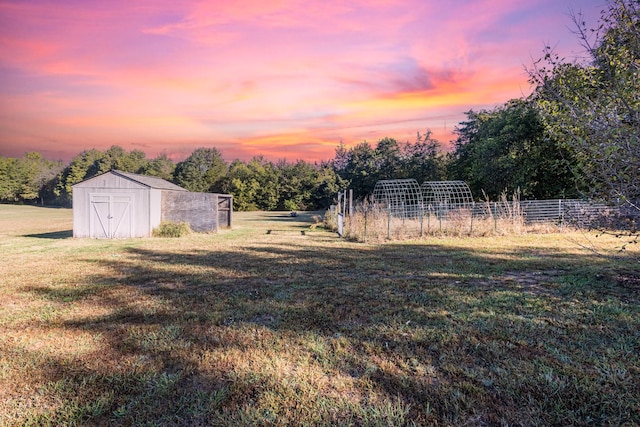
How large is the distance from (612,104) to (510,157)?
16.9m

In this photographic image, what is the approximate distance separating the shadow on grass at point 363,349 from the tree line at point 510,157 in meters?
1.79

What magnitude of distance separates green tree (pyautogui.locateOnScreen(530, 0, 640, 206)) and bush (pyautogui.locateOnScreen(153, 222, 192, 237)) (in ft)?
45.5

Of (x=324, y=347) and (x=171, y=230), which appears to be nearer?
(x=324, y=347)

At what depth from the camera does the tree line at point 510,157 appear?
410 centimetres

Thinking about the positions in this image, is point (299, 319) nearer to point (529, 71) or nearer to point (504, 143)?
point (529, 71)

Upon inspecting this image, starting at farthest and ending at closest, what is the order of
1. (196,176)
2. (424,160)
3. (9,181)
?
(9,181), (196,176), (424,160)

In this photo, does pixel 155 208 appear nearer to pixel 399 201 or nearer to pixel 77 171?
pixel 399 201

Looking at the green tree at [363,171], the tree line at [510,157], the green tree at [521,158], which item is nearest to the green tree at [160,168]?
the tree line at [510,157]

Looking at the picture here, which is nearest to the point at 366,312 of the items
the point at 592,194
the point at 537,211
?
the point at 592,194

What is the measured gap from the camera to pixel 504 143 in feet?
66.7

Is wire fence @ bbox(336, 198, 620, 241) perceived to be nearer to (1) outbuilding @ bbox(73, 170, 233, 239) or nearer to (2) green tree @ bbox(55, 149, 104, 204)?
(1) outbuilding @ bbox(73, 170, 233, 239)

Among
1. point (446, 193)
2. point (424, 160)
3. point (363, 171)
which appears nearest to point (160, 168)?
point (363, 171)

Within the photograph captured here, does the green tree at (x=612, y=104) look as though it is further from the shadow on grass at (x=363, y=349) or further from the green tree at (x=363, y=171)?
the green tree at (x=363, y=171)

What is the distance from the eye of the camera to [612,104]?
4.13 m
